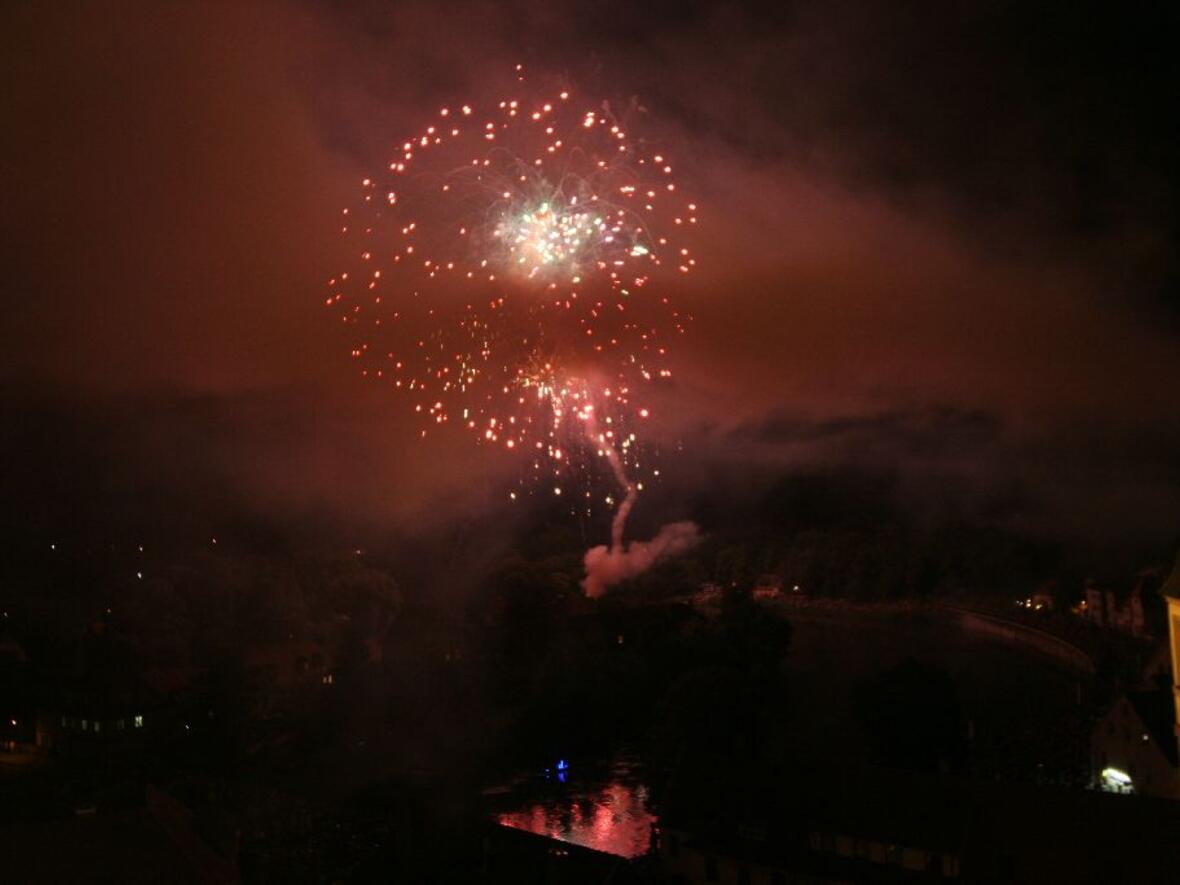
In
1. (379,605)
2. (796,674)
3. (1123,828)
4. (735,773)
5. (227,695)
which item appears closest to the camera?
(1123,828)

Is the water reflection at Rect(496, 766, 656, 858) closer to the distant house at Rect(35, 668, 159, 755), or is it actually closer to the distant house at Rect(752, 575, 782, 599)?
the distant house at Rect(35, 668, 159, 755)

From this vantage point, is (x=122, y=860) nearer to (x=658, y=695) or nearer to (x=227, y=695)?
(x=227, y=695)

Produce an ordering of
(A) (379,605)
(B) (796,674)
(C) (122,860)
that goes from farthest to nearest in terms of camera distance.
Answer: (A) (379,605) < (B) (796,674) < (C) (122,860)

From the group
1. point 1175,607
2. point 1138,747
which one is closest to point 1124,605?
point 1138,747

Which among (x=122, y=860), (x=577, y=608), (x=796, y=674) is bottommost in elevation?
(x=122, y=860)

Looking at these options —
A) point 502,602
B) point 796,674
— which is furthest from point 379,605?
point 796,674

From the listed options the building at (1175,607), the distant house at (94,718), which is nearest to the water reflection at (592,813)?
the building at (1175,607)

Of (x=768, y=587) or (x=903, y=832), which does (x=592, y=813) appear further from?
(x=768, y=587)

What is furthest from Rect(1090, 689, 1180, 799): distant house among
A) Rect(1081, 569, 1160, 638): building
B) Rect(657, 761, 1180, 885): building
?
Rect(1081, 569, 1160, 638): building
